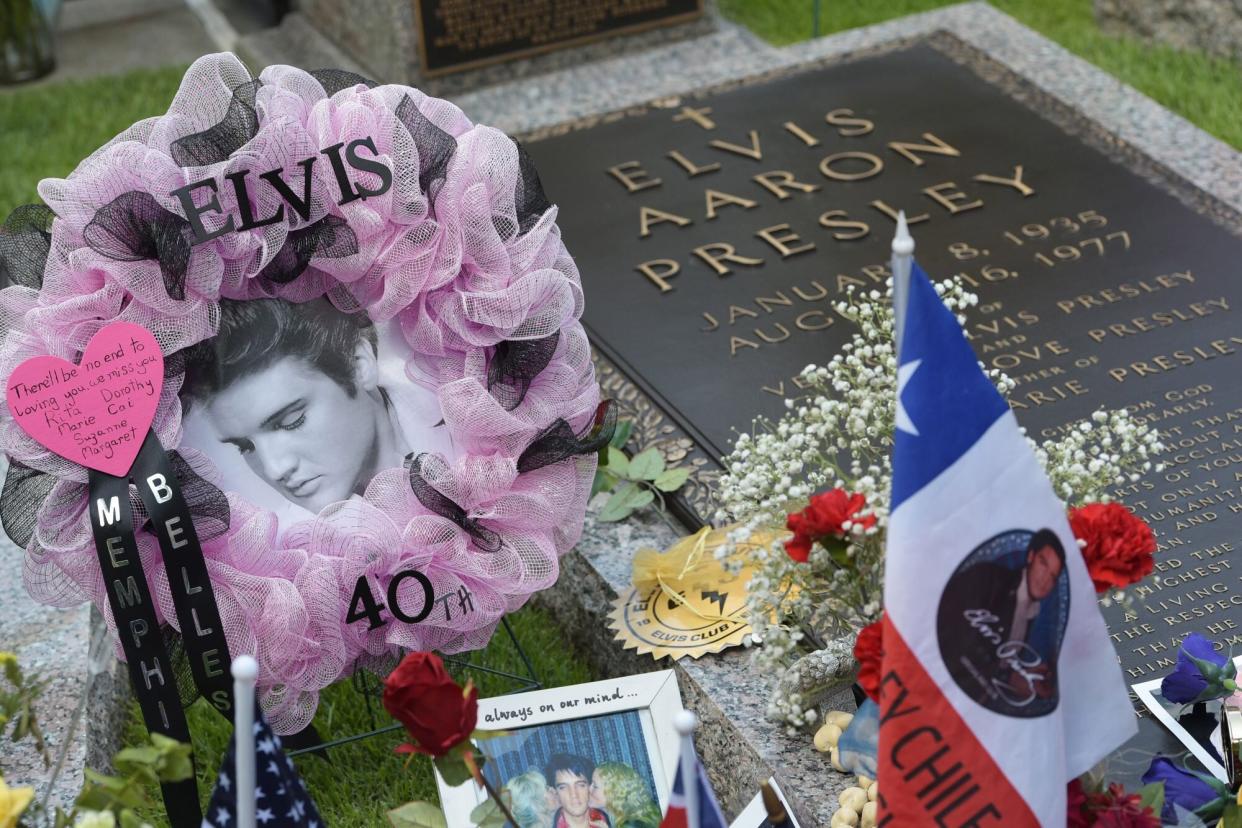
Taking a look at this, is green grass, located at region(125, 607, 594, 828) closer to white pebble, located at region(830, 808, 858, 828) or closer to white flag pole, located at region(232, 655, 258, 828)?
white pebble, located at region(830, 808, 858, 828)

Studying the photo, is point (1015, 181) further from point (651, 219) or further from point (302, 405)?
point (302, 405)

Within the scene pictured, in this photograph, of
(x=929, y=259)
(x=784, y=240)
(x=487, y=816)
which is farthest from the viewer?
(x=784, y=240)

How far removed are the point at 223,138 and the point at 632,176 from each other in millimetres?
1817

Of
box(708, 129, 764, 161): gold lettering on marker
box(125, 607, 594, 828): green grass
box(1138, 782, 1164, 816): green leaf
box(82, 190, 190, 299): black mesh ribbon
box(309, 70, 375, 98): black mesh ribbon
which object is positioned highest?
box(309, 70, 375, 98): black mesh ribbon

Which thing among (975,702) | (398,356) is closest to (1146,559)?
(975,702)

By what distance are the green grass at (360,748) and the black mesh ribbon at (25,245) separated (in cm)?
88

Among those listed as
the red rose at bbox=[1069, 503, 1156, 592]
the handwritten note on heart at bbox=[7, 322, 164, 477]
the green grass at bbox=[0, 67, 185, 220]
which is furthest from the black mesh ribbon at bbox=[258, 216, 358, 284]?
the green grass at bbox=[0, 67, 185, 220]

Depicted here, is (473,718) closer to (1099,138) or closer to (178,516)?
(178,516)

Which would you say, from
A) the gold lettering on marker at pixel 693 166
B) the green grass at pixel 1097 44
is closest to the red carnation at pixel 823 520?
the gold lettering on marker at pixel 693 166

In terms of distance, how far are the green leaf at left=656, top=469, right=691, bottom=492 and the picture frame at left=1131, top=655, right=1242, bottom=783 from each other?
90 centimetres

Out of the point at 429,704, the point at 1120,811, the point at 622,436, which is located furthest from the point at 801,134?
the point at 429,704

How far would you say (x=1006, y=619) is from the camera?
170cm

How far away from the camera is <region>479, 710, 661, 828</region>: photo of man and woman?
2316mm

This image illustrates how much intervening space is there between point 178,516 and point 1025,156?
253 cm
